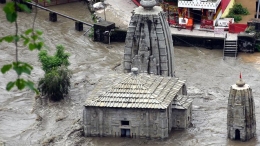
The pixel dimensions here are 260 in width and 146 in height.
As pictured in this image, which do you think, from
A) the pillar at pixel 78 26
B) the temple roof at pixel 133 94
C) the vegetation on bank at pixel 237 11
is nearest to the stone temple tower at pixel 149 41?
the temple roof at pixel 133 94

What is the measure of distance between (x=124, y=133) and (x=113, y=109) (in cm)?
169

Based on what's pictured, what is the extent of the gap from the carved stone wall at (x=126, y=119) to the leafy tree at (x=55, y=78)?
5.98m

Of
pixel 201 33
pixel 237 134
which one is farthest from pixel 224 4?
pixel 237 134

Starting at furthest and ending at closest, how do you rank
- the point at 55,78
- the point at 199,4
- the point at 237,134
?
the point at 199,4
the point at 55,78
the point at 237,134

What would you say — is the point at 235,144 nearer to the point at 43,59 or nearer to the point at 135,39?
the point at 135,39

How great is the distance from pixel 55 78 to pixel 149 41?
22.1 ft

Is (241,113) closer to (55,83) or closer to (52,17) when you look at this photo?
(55,83)

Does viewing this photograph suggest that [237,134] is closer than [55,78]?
Yes

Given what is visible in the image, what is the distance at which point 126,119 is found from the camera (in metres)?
35.3

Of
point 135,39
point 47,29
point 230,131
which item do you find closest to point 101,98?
point 135,39

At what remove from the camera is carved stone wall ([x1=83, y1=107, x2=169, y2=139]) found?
35.0m

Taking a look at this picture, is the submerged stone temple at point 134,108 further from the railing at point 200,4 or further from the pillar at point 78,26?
the pillar at point 78,26

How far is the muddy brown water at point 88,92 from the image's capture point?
120 feet

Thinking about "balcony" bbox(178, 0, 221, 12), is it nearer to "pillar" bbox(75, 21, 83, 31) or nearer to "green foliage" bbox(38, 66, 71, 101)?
"pillar" bbox(75, 21, 83, 31)
